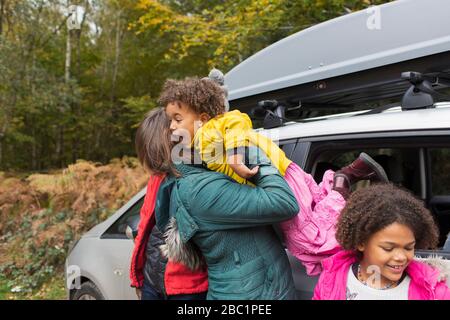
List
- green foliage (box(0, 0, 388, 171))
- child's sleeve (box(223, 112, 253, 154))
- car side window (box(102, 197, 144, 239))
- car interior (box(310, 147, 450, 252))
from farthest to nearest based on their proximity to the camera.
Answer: green foliage (box(0, 0, 388, 171)), car side window (box(102, 197, 144, 239)), car interior (box(310, 147, 450, 252)), child's sleeve (box(223, 112, 253, 154))

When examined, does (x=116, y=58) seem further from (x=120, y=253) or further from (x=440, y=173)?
(x=440, y=173)

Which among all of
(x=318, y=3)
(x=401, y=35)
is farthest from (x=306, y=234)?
(x=318, y=3)

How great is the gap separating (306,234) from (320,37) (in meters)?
1.33

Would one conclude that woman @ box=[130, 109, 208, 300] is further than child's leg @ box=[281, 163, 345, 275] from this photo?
Yes

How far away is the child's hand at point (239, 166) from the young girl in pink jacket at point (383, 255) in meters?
0.40

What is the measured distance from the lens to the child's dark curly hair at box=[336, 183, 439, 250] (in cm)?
167

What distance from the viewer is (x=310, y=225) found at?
190 centimetres

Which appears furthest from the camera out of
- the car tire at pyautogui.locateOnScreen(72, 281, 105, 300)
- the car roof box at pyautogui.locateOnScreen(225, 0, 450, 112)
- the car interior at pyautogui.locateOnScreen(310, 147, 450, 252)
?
the car tire at pyautogui.locateOnScreen(72, 281, 105, 300)

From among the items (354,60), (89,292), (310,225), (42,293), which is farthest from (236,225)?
(42,293)

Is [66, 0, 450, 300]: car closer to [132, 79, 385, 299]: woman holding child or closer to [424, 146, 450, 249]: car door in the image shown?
[424, 146, 450, 249]: car door

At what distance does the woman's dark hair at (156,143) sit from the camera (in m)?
2.05

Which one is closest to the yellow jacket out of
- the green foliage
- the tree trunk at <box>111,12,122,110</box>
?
the green foliage

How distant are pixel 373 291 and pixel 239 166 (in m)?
0.68
